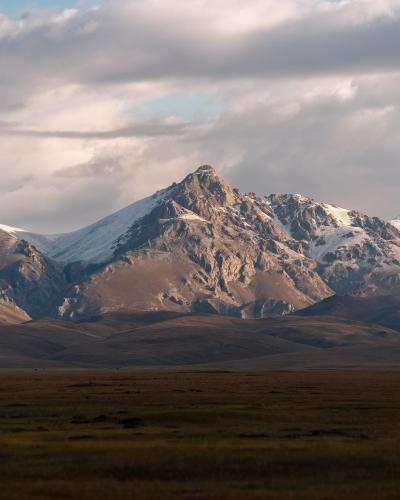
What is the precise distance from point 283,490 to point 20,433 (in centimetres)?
2845


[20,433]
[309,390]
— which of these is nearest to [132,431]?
[20,433]

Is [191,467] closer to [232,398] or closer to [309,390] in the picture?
[232,398]

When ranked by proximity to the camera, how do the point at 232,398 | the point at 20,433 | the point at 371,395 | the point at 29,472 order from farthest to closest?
1. the point at 371,395
2. the point at 232,398
3. the point at 20,433
4. the point at 29,472

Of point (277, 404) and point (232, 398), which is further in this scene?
point (232, 398)

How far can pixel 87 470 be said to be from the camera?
57.3 m

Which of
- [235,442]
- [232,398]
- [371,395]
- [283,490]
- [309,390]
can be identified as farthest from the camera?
[309,390]

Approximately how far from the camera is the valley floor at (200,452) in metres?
52.2

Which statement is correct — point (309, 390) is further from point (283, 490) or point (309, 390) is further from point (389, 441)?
point (283, 490)

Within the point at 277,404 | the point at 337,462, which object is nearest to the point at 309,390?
the point at 277,404

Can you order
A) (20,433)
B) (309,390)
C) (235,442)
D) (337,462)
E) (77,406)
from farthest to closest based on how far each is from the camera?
(309,390) < (77,406) < (20,433) < (235,442) < (337,462)

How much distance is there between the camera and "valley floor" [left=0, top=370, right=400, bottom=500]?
171 feet

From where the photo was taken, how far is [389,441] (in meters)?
71.2

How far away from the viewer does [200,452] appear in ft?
209

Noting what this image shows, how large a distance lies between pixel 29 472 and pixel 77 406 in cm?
5275
